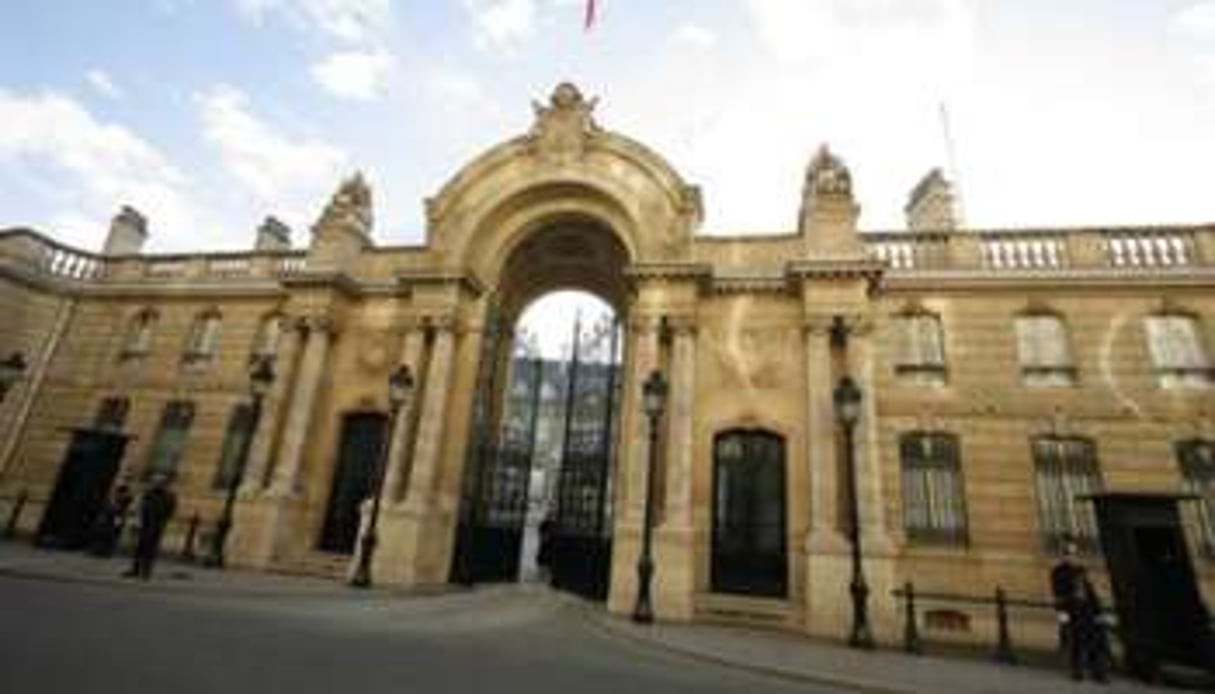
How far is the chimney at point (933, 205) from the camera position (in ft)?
59.2

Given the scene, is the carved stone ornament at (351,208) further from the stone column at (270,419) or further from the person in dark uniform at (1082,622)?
the person in dark uniform at (1082,622)

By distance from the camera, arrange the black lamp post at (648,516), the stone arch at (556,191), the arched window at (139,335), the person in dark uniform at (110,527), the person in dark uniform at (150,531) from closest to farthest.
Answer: the person in dark uniform at (150,531)
the black lamp post at (648,516)
the person in dark uniform at (110,527)
the stone arch at (556,191)
the arched window at (139,335)

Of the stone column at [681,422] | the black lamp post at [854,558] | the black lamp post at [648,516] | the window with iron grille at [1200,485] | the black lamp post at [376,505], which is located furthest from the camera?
the stone column at [681,422]

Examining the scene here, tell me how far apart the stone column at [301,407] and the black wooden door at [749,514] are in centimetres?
1097

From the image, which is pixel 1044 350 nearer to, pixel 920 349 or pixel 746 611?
pixel 920 349

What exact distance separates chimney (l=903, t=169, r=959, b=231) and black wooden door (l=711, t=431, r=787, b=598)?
7871 mm

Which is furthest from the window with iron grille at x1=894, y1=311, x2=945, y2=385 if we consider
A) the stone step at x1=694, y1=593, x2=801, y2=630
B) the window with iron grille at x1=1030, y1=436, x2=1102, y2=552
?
the stone step at x1=694, y1=593, x2=801, y2=630

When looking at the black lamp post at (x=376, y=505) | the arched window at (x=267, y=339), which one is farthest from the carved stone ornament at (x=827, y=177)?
the arched window at (x=267, y=339)

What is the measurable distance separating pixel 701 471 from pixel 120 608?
11.2 m

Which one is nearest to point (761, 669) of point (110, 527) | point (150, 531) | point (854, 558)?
point (854, 558)

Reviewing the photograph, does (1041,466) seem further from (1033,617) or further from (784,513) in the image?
(784,513)

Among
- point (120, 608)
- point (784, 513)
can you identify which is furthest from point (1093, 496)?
point (120, 608)

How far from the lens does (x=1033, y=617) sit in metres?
13.2

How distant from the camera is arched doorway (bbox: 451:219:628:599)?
57.2ft
